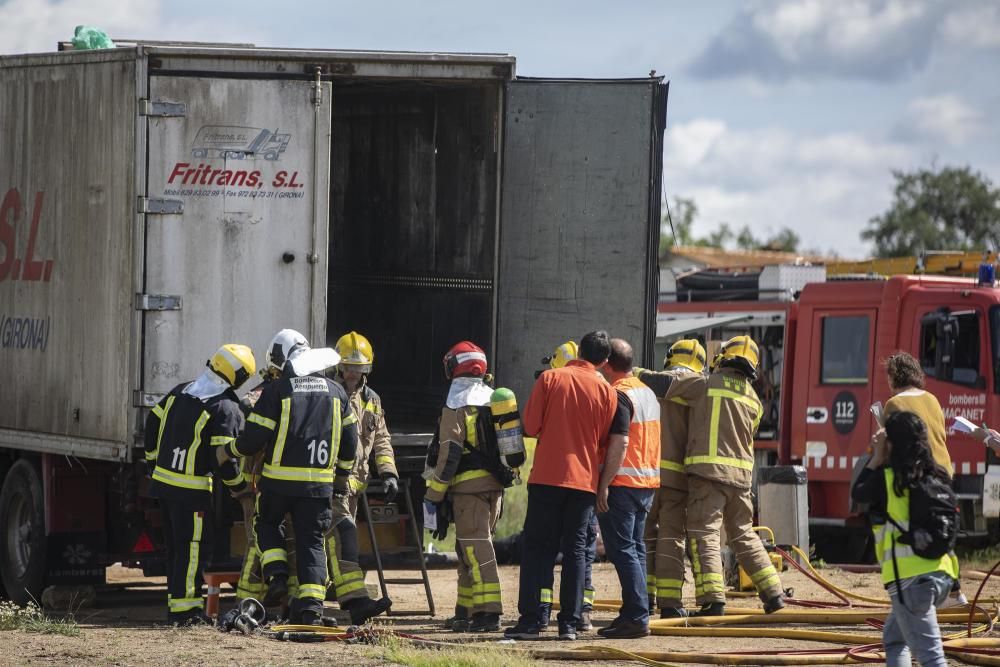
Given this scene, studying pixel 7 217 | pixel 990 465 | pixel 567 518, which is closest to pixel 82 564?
pixel 7 217

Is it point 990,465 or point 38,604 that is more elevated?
point 990,465

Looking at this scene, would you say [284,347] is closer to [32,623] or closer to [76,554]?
[32,623]

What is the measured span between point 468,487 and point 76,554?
294 cm

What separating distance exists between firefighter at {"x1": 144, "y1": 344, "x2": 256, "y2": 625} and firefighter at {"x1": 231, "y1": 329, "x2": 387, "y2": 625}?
25cm

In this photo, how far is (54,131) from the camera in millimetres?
10406

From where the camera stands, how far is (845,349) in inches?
560

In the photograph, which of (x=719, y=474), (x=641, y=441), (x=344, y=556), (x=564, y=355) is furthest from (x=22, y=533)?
(x=719, y=474)

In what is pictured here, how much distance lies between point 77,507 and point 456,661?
4086mm

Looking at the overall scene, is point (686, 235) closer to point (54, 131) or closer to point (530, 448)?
point (530, 448)

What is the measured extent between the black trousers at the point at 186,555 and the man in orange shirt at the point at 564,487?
1872mm

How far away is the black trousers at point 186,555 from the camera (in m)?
9.11

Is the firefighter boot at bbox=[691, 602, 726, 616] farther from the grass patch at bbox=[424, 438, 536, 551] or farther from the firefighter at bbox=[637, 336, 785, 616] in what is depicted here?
the grass patch at bbox=[424, 438, 536, 551]

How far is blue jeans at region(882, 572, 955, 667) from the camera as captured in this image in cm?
643

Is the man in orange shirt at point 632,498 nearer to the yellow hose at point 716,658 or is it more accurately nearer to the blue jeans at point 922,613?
the yellow hose at point 716,658
